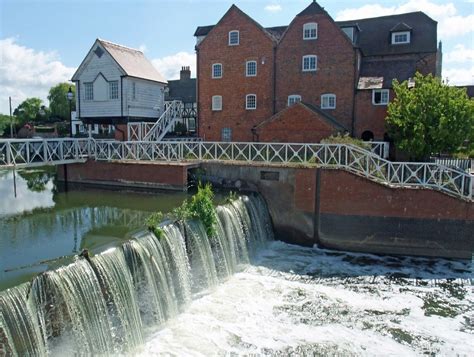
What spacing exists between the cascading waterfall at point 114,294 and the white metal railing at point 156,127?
552 inches

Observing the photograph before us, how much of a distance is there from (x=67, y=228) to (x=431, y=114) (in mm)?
16610

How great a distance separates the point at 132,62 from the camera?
26844mm

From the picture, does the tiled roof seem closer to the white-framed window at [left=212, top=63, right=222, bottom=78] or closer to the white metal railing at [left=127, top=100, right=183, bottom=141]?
the white metal railing at [left=127, top=100, right=183, bottom=141]

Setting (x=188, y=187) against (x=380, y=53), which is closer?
(x=188, y=187)

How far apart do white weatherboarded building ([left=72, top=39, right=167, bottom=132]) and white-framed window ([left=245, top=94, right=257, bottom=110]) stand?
21.1 ft

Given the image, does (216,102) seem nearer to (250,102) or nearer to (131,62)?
(250,102)

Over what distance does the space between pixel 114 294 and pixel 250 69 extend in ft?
72.0

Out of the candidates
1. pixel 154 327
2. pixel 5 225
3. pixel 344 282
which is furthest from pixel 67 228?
pixel 344 282

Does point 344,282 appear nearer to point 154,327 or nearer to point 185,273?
point 185,273

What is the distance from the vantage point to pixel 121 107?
25.4m

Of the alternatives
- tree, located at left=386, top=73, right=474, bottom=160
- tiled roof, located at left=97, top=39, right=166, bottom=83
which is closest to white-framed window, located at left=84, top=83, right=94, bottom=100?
tiled roof, located at left=97, top=39, right=166, bottom=83

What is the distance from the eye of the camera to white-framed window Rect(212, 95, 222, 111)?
29.7 meters

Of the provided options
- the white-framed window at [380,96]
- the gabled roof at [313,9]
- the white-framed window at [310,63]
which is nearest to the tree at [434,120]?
the white-framed window at [380,96]

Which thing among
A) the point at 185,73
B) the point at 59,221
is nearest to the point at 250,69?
the point at 59,221
